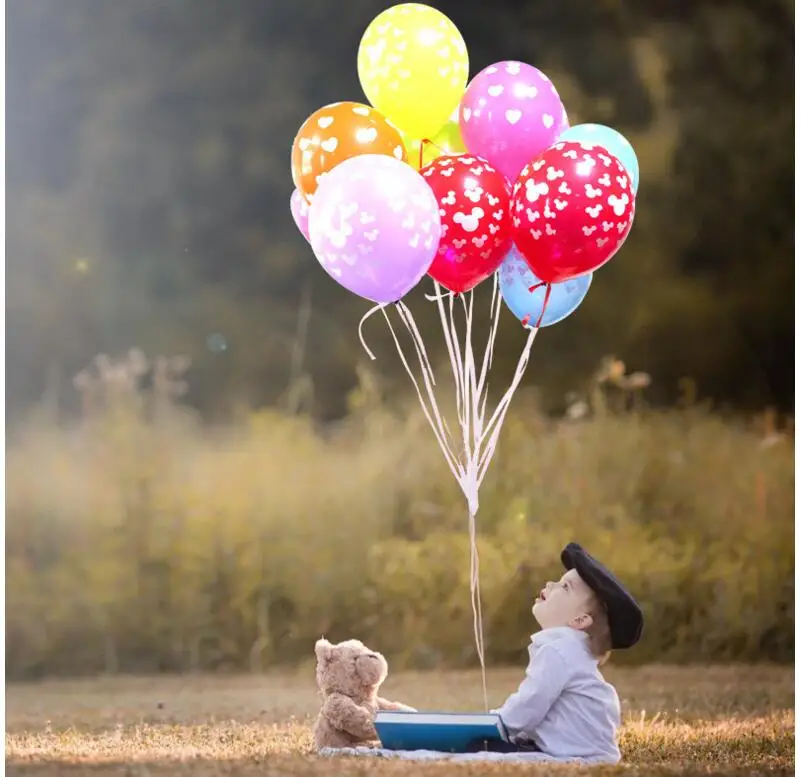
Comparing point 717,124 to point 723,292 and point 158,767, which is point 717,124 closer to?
point 723,292

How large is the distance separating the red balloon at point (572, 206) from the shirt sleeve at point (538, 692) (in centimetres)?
84

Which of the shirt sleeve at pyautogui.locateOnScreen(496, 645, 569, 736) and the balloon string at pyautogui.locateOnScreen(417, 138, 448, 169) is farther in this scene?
the balloon string at pyautogui.locateOnScreen(417, 138, 448, 169)

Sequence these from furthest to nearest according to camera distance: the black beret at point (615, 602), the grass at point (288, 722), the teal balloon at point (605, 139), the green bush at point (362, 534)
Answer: the green bush at point (362, 534) → the teal balloon at point (605, 139) → the grass at point (288, 722) → the black beret at point (615, 602)

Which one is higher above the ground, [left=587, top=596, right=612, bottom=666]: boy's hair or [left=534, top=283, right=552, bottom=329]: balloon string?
[left=534, top=283, right=552, bottom=329]: balloon string

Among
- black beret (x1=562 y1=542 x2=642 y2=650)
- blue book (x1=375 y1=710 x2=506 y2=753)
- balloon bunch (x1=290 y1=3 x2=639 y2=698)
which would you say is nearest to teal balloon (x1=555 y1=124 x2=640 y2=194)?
balloon bunch (x1=290 y1=3 x2=639 y2=698)

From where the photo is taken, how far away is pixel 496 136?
9.36 ft

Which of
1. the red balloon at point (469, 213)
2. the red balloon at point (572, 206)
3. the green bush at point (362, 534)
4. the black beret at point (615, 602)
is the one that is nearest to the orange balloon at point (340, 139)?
the red balloon at point (469, 213)

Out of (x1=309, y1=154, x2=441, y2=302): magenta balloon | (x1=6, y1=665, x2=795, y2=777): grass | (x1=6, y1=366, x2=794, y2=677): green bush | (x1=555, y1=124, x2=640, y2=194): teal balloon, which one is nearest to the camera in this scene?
(x1=309, y1=154, x2=441, y2=302): magenta balloon

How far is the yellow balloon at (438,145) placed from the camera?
3.00 m

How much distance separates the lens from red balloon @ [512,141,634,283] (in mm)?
2615

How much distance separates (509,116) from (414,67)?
0.24m

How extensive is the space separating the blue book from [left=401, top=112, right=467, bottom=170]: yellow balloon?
127 cm

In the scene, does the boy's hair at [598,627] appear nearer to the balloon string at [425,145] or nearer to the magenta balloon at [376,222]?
the magenta balloon at [376,222]

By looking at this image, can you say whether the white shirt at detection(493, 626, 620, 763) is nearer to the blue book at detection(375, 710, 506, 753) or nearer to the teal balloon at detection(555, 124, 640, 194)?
the blue book at detection(375, 710, 506, 753)
